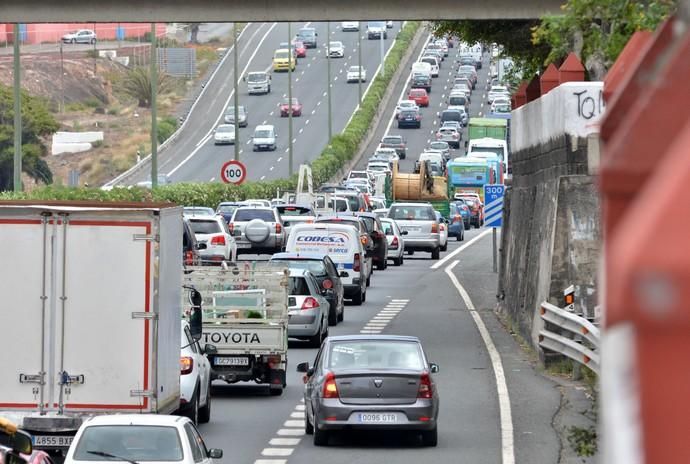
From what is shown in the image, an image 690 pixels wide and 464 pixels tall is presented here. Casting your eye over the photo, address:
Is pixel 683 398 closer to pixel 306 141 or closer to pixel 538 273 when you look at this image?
pixel 538 273

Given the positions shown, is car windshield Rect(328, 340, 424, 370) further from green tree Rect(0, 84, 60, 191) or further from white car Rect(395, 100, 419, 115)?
white car Rect(395, 100, 419, 115)

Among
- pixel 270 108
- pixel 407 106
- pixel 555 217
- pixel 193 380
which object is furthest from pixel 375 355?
pixel 270 108

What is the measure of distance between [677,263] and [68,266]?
1494 cm

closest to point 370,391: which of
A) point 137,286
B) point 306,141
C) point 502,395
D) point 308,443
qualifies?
point 308,443

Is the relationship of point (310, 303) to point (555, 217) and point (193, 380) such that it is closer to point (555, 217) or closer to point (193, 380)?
point (555, 217)

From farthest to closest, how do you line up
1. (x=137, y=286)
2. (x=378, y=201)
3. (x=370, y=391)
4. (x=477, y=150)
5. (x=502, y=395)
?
(x=477, y=150)
(x=378, y=201)
(x=502, y=395)
(x=370, y=391)
(x=137, y=286)

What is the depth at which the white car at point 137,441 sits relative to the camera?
12.5 m

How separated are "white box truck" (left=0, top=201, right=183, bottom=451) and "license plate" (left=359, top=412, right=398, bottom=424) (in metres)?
2.95

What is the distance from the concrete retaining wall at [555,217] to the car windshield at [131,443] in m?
12.8

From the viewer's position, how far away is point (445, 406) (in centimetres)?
2245

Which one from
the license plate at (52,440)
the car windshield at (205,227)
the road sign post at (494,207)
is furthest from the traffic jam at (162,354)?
the car windshield at (205,227)

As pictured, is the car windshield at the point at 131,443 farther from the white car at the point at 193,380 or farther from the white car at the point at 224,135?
the white car at the point at 224,135

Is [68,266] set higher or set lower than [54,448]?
higher

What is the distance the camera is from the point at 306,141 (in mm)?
120125
